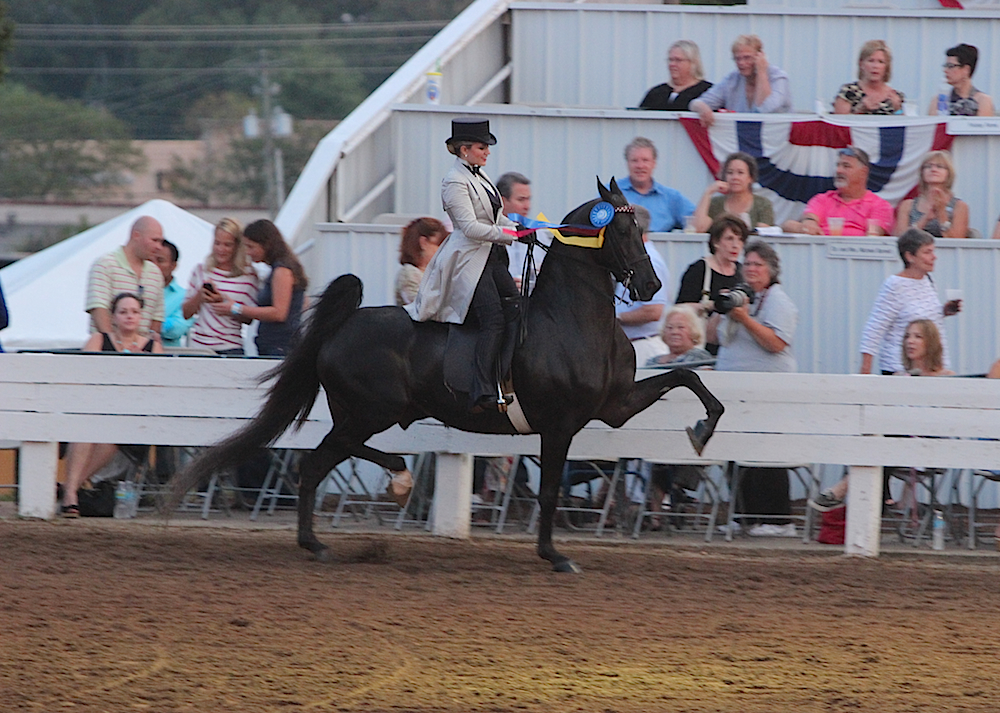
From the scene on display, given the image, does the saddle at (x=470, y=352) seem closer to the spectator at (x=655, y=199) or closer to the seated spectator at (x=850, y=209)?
the spectator at (x=655, y=199)

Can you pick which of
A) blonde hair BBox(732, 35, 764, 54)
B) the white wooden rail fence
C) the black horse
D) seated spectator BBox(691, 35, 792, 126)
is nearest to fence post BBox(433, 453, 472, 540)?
the white wooden rail fence

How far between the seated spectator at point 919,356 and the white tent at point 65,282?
9832 mm

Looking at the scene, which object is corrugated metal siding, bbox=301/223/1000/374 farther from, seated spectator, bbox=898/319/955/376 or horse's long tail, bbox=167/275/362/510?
horse's long tail, bbox=167/275/362/510

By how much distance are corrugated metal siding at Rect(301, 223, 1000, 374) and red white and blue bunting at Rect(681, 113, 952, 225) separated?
1507 mm

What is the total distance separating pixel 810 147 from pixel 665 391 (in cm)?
474

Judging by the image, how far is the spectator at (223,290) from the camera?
10.4 meters

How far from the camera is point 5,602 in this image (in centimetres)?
698

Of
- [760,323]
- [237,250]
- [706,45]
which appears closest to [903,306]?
[760,323]

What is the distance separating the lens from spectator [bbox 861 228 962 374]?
9680mm

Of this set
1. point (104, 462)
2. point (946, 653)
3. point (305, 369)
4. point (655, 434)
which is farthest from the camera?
point (104, 462)

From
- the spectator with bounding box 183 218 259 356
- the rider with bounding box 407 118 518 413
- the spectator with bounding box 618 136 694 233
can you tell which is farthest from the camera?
the spectator with bounding box 618 136 694 233

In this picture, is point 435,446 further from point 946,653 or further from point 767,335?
point 946,653

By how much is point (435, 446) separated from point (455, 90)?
6165mm

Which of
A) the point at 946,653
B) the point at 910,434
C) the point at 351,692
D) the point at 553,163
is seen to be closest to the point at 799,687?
the point at 946,653
